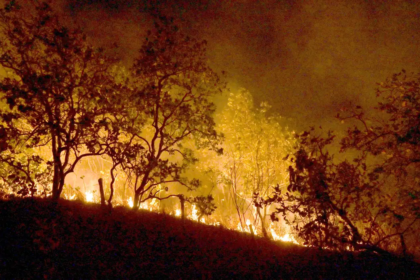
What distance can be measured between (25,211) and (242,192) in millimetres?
14781

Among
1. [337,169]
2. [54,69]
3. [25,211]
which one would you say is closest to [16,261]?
[25,211]

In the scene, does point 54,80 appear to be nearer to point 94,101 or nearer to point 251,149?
point 94,101

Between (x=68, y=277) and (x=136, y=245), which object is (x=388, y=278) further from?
(x=68, y=277)

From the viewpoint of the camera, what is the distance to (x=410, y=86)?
21.3 ft

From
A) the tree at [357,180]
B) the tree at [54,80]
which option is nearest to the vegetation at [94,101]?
the tree at [54,80]

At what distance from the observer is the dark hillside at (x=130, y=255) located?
19.2 feet

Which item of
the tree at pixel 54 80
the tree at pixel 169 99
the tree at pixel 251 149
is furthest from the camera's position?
the tree at pixel 251 149

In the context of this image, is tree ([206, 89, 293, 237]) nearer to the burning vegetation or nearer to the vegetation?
the burning vegetation

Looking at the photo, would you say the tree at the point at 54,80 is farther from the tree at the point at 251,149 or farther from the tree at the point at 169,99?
the tree at the point at 251,149

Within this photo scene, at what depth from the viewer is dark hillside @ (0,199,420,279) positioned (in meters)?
5.85

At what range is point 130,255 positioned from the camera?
721 centimetres

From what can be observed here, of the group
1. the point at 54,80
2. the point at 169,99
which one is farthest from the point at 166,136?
the point at 54,80

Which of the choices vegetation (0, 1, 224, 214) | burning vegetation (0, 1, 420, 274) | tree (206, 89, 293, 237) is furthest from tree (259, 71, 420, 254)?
tree (206, 89, 293, 237)

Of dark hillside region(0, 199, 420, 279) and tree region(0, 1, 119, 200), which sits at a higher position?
tree region(0, 1, 119, 200)
